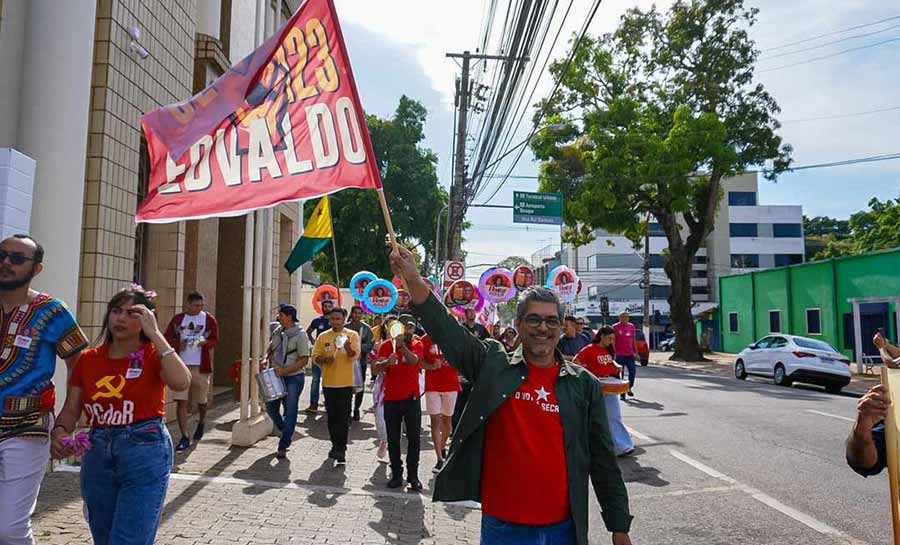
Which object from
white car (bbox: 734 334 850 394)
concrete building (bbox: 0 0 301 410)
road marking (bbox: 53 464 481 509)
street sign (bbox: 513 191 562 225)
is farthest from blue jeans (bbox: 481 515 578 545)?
street sign (bbox: 513 191 562 225)

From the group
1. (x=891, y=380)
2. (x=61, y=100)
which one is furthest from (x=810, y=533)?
(x=61, y=100)

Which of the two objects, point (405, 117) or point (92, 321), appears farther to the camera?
point (405, 117)

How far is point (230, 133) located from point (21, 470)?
223 cm

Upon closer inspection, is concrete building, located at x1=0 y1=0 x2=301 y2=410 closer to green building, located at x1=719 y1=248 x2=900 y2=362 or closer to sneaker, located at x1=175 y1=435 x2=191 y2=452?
sneaker, located at x1=175 y1=435 x2=191 y2=452

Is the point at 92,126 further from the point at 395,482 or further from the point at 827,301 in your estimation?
the point at 827,301

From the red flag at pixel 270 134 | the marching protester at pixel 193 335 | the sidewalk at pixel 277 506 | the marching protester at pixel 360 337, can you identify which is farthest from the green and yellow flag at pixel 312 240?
the red flag at pixel 270 134

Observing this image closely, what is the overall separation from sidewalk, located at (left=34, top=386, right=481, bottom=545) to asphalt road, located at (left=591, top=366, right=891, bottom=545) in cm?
161

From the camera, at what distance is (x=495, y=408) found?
296cm

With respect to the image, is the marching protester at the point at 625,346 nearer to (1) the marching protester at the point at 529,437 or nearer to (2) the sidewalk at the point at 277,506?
(2) the sidewalk at the point at 277,506

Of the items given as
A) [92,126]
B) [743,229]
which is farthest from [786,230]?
[92,126]

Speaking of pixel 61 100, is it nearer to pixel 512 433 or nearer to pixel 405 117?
pixel 512 433

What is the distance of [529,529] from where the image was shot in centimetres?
286

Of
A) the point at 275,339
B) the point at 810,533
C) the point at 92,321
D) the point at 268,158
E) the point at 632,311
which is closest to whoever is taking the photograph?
the point at 268,158

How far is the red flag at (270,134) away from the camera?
4.27m
